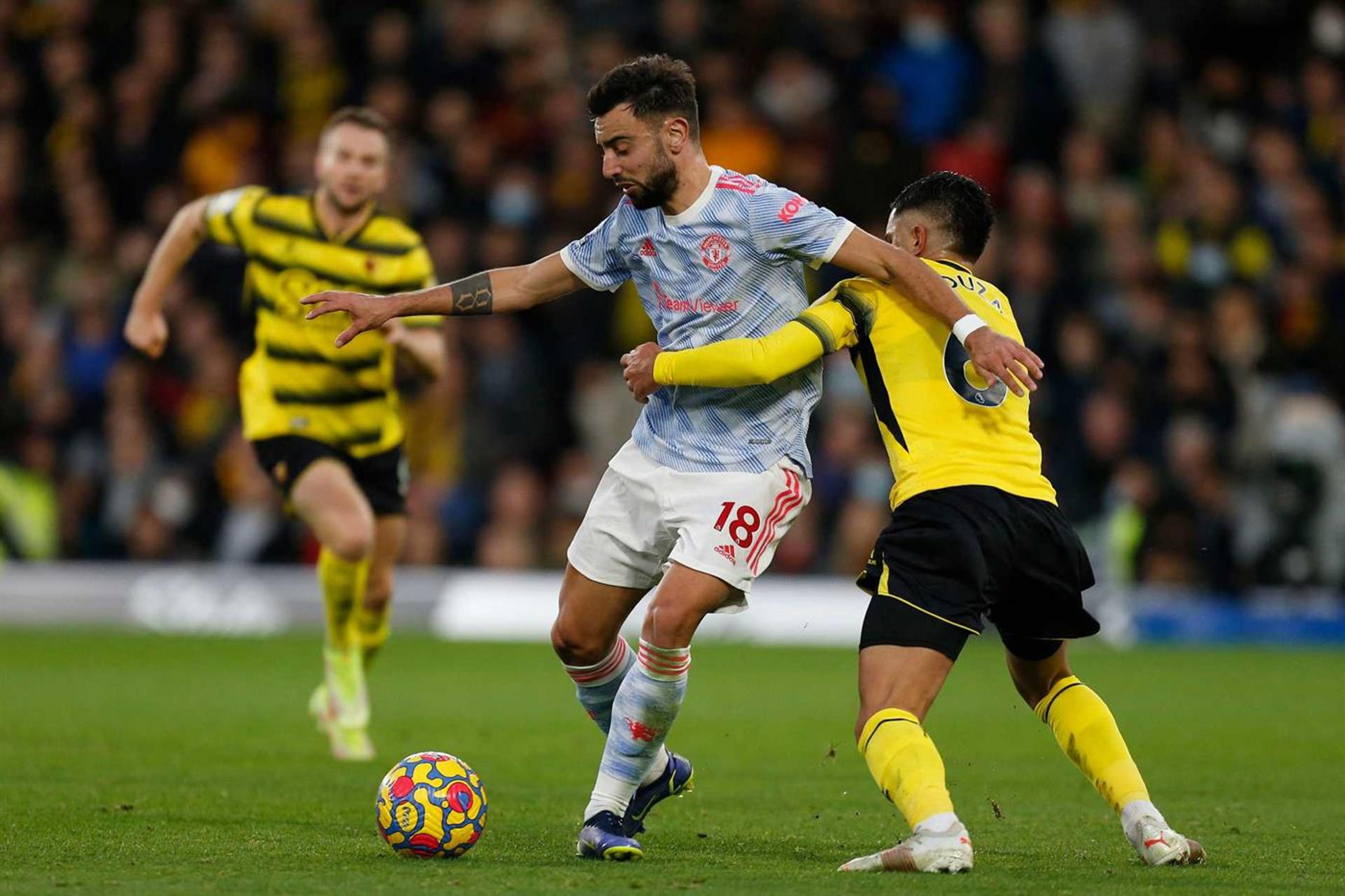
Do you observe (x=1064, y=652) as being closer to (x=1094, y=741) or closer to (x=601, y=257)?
(x=1094, y=741)

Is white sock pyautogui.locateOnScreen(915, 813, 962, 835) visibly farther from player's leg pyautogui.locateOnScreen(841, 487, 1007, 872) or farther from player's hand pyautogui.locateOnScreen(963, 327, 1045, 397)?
player's hand pyautogui.locateOnScreen(963, 327, 1045, 397)

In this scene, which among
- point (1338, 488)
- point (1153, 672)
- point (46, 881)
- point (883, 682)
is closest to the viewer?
point (46, 881)

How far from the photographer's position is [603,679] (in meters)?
6.54

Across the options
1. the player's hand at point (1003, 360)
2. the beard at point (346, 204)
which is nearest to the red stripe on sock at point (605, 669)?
the player's hand at point (1003, 360)

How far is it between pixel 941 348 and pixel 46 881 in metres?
2.81

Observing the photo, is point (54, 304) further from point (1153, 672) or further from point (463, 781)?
point (463, 781)

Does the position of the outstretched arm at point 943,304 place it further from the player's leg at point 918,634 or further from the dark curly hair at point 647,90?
the dark curly hair at point 647,90

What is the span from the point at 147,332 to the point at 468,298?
2754mm

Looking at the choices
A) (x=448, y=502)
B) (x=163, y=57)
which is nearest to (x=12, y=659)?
(x=448, y=502)

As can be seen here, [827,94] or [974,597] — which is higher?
[827,94]

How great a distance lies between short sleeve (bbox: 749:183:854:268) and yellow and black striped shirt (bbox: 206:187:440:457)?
3183 millimetres

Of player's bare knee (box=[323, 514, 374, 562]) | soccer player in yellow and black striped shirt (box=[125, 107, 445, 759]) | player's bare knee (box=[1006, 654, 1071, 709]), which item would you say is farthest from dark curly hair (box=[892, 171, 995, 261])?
player's bare knee (box=[323, 514, 374, 562])

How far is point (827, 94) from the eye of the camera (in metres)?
17.2

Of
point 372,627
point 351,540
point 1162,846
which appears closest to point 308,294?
point 351,540
